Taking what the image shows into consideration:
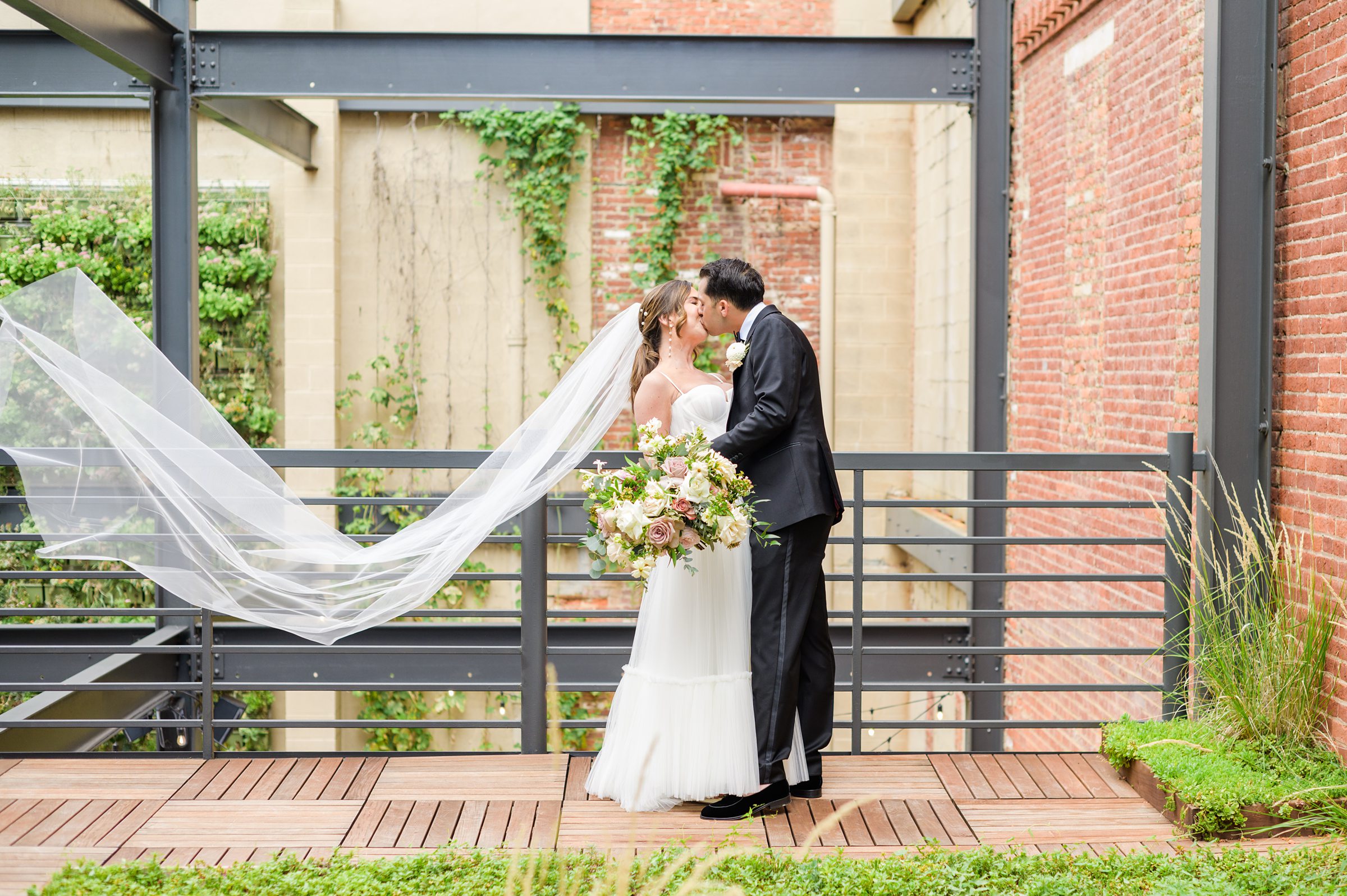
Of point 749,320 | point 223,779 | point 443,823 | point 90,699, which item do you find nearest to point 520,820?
point 443,823

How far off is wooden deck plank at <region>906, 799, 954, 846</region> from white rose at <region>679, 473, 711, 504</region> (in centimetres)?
123

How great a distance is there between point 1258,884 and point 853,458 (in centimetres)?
186

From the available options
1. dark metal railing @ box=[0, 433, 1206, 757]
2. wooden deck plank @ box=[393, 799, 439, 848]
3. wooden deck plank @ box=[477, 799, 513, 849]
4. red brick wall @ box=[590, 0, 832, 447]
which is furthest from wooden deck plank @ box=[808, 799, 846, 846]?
red brick wall @ box=[590, 0, 832, 447]

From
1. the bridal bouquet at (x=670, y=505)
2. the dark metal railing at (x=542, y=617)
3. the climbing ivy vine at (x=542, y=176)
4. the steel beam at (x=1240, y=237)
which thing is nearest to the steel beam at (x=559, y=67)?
the dark metal railing at (x=542, y=617)

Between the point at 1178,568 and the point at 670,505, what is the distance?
2175mm

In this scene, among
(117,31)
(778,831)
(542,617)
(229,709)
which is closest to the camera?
(778,831)

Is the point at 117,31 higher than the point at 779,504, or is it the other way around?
the point at 117,31

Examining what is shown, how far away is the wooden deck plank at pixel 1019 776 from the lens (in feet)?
12.7

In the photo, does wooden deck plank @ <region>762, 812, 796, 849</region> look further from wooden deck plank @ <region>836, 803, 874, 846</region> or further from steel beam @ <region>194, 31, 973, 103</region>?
steel beam @ <region>194, 31, 973, 103</region>

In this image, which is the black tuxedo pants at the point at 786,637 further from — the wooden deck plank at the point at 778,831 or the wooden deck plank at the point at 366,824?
the wooden deck plank at the point at 366,824

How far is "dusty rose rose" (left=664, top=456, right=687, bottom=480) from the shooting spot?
348cm

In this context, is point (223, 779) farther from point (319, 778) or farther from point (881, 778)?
point (881, 778)

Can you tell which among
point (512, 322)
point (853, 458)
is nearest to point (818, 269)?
point (512, 322)

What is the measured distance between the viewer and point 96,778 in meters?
4.00
